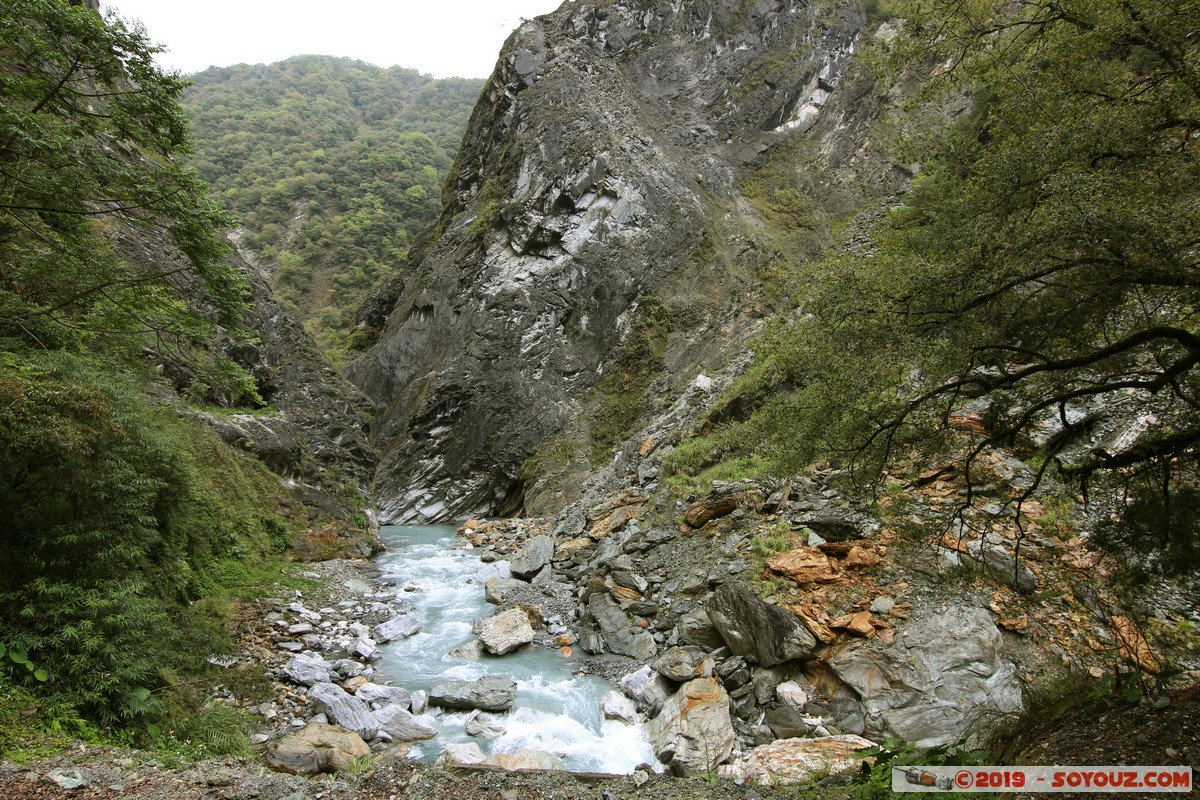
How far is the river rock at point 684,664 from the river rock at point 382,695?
11.5 feet

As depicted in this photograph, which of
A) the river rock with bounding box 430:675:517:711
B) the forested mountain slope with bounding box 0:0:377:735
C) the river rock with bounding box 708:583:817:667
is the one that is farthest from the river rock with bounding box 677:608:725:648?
the forested mountain slope with bounding box 0:0:377:735

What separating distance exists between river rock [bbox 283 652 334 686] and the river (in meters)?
0.97

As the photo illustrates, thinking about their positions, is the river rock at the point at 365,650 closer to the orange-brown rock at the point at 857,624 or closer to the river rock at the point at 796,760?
the river rock at the point at 796,760

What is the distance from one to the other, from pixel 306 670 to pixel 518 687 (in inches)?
113

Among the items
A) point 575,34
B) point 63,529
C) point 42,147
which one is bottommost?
point 63,529

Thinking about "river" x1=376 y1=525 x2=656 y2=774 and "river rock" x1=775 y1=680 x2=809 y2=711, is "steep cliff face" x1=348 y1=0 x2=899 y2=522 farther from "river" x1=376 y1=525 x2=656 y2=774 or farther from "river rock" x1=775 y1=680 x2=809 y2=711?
"river rock" x1=775 y1=680 x2=809 y2=711

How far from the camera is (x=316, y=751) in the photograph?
18.7 feet

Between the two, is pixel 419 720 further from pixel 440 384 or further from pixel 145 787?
pixel 440 384

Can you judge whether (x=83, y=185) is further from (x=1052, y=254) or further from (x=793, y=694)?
(x=793, y=694)

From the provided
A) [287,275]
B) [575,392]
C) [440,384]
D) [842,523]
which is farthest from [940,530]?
[287,275]

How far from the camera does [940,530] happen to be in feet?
18.6

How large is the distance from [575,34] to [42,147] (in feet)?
106

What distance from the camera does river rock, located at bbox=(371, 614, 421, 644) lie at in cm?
973

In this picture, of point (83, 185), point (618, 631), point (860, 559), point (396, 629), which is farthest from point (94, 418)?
point (860, 559)
